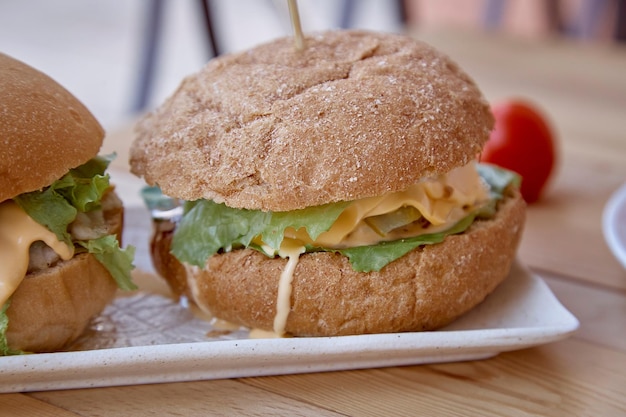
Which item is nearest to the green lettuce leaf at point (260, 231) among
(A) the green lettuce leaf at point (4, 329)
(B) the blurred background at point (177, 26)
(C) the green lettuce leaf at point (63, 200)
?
(C) the green lettuce leaf at point (63, 200)

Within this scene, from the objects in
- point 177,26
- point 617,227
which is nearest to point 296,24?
point 617,227

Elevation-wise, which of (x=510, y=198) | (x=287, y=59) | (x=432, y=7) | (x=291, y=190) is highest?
(x=287, y=59)

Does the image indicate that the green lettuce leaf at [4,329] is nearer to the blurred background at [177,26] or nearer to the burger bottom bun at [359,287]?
the burger bottom bun at [359,287]

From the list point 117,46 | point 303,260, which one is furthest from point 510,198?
point 117,46

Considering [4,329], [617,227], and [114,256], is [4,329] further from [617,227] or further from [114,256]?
[617,227]

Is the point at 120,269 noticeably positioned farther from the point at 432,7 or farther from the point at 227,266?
the point at 432,7
